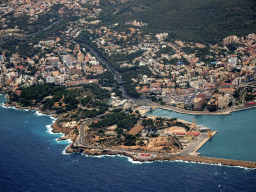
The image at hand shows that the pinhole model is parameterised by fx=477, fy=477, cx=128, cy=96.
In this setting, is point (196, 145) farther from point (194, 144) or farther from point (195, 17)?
point (195, 17)

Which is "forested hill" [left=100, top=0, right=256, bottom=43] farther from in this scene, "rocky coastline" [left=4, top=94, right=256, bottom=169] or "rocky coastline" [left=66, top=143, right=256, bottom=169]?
"rocky coastline" [left=66, top=143, right=256, bottom=169]

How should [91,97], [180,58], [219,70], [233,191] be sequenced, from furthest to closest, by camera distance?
[180,58]
[219,70]
[91,97]
[233,191]

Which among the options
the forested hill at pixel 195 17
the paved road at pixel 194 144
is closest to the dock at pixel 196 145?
the paved road at pixel 194 144

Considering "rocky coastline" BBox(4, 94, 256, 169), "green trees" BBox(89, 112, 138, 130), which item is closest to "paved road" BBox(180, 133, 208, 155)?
"rocky coastline" BBox(4, 94, 256, 169)

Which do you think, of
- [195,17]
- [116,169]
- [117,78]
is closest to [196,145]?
[116,169]

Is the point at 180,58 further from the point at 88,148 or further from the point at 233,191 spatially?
the point at 233,191

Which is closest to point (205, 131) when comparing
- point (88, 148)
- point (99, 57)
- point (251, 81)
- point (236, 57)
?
point (88, 148)
